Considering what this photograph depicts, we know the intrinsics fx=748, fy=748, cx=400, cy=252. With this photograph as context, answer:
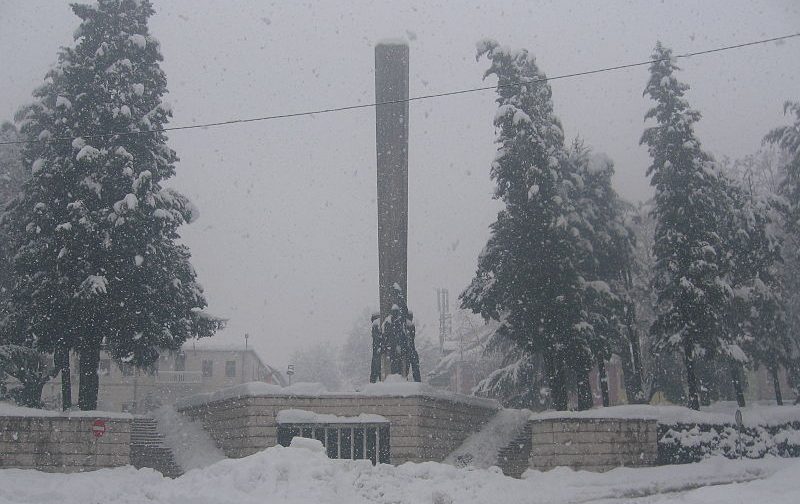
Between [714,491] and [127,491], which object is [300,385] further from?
[714,491]

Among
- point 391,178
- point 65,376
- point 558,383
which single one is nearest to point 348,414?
point 558,383

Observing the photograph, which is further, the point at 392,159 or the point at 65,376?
the point at 392,159

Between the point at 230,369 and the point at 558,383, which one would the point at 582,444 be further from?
the point at 230,369

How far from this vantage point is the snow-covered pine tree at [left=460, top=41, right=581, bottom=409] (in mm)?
20656

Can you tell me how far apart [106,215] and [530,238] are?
11.2 meters

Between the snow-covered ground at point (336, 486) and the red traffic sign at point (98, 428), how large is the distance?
3.93 feet

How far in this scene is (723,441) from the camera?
17594 millimetres

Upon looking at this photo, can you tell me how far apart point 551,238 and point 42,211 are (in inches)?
525

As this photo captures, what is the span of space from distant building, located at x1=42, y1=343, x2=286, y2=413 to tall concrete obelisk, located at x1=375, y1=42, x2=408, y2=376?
91.6ft

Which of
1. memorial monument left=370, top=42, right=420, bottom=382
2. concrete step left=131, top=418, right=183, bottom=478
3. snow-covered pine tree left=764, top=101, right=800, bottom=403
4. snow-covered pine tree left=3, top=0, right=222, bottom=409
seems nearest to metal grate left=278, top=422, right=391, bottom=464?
concrete step left=131, top=418, right=183, bottom=478

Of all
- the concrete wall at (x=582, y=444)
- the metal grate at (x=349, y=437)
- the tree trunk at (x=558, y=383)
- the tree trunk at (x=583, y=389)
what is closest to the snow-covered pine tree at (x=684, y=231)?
the tree trunk at (x=583, y=389)

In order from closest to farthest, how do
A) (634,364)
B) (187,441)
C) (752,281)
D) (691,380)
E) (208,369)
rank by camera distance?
1. (187,441)
2. (691,380)
3. (752,281)
4. (634,364)
5. (208,369)

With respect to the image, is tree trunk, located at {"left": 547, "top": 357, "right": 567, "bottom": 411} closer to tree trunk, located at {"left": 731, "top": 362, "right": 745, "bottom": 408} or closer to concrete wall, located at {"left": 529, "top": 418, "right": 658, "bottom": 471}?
concrete wall, located at {"left": 529, "top": 418, "right": 658, "bottom": 471}

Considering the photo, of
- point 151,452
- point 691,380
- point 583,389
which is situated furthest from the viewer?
point 583,389
